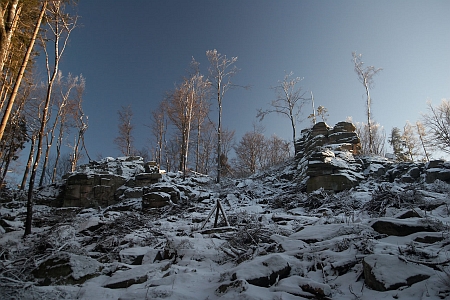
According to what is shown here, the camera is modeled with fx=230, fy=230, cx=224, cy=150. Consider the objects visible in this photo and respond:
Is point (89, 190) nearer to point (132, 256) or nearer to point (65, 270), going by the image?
point (132, 256)

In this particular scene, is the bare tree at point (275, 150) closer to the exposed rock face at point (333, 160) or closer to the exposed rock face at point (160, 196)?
the exposed rock face at point (333, 160)

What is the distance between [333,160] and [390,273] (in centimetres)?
1033

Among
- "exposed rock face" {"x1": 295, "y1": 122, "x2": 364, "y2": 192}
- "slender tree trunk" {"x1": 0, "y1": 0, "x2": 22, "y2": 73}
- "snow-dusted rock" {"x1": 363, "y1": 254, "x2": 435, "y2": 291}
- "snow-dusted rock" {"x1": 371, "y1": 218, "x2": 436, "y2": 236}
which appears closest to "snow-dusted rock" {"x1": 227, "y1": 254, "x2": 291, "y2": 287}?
"snow-dusted rock" {"x1": 363, "y1": 254, "x2": 435, "y2": 291}

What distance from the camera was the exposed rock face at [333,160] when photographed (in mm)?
11547

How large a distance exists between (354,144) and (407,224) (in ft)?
39.2

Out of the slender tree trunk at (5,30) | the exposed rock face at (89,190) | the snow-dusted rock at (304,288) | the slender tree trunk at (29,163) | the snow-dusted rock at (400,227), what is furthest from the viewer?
the slender tree trunk at (29,163)

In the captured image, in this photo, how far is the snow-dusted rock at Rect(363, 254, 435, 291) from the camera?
2723 millimetres

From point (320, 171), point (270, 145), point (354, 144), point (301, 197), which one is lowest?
point (301, 197)

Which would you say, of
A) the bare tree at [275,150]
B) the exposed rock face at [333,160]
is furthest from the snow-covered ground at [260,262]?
the bare tree at [275,150]

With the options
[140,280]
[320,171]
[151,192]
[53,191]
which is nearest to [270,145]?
[320,171]

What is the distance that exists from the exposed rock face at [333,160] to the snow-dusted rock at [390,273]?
8.78 meters

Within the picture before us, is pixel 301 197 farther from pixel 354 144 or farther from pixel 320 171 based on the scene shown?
pixel 354 144

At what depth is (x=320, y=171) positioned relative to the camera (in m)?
11.9

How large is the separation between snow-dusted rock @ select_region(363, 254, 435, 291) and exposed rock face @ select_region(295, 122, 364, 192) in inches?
346
